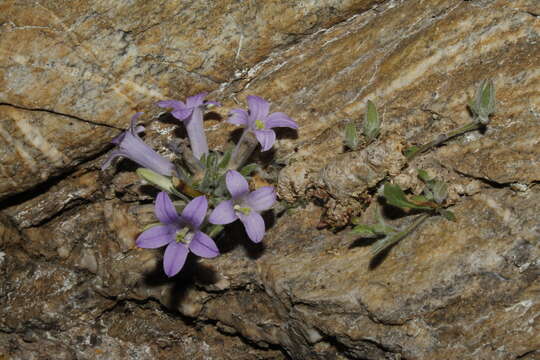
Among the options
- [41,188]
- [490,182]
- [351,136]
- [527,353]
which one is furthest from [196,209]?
[527,353]

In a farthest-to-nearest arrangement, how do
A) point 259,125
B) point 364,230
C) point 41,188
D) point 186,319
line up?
1. point 41,188
2. point 186,319
3. point 259,125
4. point 364,230

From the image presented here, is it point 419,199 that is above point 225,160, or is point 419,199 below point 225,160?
below

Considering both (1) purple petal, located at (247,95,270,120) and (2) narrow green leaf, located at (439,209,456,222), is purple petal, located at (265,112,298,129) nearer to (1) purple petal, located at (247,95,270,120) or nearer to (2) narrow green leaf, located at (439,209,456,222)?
(1) purple petal, located at (247,95,270,120)

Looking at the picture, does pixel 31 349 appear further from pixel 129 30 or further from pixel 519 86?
pixel 519 86

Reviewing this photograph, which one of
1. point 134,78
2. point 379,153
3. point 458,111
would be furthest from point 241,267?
point 458,111

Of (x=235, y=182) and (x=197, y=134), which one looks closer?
(x=235, y=182)

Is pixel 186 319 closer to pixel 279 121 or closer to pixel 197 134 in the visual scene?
pixel 197 134
